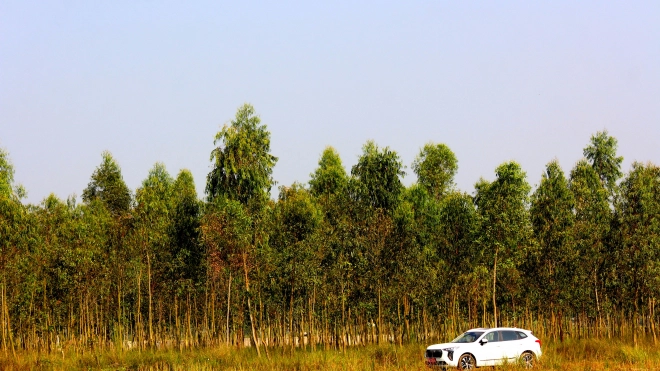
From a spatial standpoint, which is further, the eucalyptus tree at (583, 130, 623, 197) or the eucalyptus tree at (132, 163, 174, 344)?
the eucalyptus tree at (583, 130, 623, 197)

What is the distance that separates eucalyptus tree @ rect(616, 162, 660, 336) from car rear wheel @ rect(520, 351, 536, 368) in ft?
59.7

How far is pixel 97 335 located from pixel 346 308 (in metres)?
21.6

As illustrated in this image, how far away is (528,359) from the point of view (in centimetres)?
3133

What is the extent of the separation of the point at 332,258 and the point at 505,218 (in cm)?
1220

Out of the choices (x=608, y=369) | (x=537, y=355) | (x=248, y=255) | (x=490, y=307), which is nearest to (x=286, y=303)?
(x=248, y=255)

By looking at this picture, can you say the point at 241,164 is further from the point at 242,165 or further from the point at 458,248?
the point at 458,248

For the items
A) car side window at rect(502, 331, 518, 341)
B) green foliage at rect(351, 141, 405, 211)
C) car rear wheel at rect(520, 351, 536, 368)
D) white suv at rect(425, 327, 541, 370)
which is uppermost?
green foliage at rect(351, 141, 405, 211)

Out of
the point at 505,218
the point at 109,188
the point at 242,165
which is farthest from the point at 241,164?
the point at 109,188

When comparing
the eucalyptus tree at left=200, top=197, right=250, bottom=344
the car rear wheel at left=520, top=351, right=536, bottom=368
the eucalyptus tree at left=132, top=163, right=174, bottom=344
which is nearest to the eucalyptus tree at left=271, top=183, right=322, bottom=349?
the eucalyptus tree at left=200, top=197, right=250, bottom=344

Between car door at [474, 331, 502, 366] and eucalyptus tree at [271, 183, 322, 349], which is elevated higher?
eucalyptus tree at [271, 183, 322, 349]

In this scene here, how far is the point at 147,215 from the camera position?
54.0 m

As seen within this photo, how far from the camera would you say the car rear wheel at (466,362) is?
3031 centimetres

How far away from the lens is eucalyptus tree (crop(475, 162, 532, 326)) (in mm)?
42594

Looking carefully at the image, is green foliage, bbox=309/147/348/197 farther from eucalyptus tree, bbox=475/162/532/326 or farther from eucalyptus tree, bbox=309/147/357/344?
eucalyptus tree, bbox=475/162/532/326
